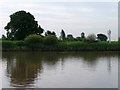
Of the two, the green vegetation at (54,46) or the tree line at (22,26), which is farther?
the tree line at (22,26)

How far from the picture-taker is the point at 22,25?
49.1 metres

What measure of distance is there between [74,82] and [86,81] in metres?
0.54

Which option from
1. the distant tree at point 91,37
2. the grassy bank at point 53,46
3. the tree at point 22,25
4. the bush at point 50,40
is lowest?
the grassy bank at point 53,46

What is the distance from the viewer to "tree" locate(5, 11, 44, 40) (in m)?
49.2

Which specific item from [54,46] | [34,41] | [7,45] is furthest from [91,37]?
[7,45]

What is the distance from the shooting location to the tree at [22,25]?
49.2 meters

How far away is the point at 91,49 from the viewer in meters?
44.3

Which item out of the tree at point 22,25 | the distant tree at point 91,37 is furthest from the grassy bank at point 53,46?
the tree at point 22,25

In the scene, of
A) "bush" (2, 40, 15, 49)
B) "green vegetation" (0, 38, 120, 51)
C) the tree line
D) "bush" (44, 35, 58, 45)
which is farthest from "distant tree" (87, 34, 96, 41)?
"bush" (2, 40, 15, 49)

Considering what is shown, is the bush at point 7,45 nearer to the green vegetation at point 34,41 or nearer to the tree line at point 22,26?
the green vegetation at point 34,41

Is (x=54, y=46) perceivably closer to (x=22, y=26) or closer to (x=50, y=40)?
(x=50, y=40)

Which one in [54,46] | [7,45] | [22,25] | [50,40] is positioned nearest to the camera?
[7,45]

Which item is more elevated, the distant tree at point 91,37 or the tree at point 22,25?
the tree at point 22,25

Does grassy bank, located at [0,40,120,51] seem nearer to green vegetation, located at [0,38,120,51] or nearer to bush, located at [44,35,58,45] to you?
green vegetation, located at [0,38,120,51]
